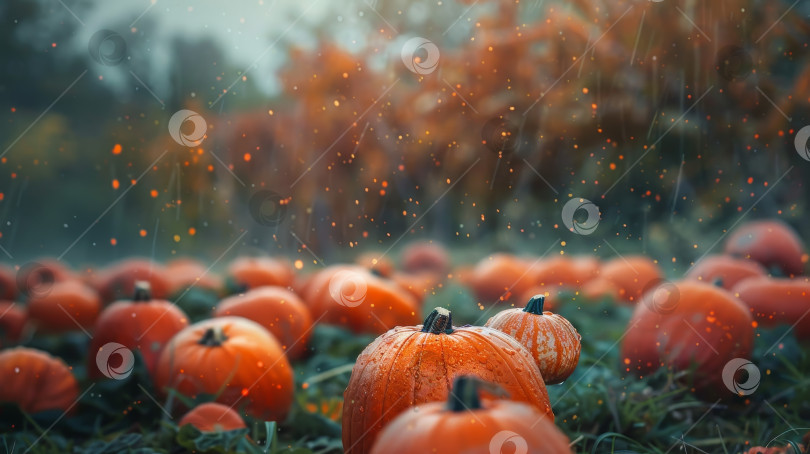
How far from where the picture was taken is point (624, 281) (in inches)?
131

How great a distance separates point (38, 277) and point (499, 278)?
2.62 metres

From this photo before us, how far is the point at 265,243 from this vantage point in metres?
5.06

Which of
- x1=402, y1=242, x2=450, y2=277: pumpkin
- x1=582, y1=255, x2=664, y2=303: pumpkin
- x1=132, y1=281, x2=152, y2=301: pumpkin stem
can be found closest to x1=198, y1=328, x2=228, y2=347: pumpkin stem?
x1=132, y1=281, x2=152, y2=301: pumpkin stem

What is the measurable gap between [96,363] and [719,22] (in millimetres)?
3379

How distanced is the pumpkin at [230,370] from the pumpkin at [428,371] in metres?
0.74

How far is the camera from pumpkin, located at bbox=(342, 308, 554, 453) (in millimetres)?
1195

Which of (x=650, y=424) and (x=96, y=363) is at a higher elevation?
(x=650, y=424)

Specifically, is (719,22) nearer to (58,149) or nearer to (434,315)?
(434,315)

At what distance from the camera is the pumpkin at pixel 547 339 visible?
1312 mm

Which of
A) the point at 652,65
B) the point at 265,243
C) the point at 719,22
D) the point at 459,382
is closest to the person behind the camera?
the point at 459,382

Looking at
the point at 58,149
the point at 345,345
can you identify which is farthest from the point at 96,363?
the point at 58,149

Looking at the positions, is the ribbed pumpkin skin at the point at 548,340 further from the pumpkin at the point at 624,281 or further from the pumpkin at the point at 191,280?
the pumpkin at the point at 191,280

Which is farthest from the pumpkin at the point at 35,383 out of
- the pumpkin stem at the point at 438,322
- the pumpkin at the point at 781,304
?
the pumpkin at the point at 781,304

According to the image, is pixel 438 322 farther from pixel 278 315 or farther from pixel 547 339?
pixel 278 315
